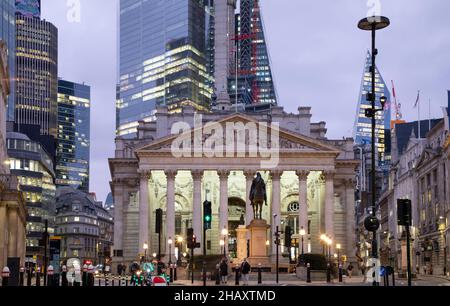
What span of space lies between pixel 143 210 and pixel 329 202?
80.7 feet

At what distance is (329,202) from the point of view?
110 meters

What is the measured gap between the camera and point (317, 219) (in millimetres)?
118500

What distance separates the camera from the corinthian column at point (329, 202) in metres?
110

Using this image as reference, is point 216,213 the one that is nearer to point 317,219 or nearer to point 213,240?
point 213,240

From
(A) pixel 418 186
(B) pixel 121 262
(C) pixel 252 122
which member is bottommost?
(B) pixel 121 262

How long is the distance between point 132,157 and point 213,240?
53.7 feet

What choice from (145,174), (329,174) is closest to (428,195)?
(329,174)

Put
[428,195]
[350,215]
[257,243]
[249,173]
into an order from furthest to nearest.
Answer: [350,215] < [428,195] < [249,173] < [257,243]

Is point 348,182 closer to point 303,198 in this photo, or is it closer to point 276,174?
point 303,198

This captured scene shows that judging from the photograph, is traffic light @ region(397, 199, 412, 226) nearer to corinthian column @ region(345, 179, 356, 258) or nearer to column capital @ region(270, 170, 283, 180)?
column capital @ region(270, 170, 283, 180)

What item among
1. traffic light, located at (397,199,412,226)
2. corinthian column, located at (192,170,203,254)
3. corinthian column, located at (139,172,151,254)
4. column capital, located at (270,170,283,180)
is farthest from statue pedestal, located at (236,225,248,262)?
traffic light, located at (397,199,412,226)
